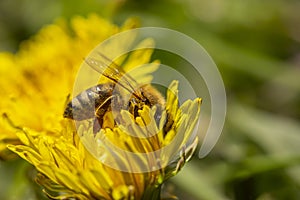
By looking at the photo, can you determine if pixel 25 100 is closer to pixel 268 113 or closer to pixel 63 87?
pixel 63 87

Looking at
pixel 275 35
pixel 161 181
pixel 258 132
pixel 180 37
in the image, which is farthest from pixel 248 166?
pixel 275 35

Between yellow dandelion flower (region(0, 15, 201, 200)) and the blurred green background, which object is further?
the blurred green background

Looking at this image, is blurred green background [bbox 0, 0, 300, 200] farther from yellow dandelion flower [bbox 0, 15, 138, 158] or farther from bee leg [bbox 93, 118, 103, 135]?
bee leg [bbox 93, 118, 103, 135]

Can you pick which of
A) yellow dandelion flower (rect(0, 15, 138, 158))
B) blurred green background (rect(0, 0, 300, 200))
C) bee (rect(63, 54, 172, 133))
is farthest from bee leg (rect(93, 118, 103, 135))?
blurred green background (rect(0, 0, 300, 200))

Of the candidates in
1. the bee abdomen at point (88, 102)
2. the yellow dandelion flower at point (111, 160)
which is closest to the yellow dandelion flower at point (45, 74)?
the bee abdomen at point (88, 102)

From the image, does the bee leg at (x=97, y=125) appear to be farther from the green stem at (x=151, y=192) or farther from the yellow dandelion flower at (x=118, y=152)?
the green stem at (x=151, y=192)

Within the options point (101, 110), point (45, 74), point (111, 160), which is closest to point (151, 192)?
point (111, 160)
